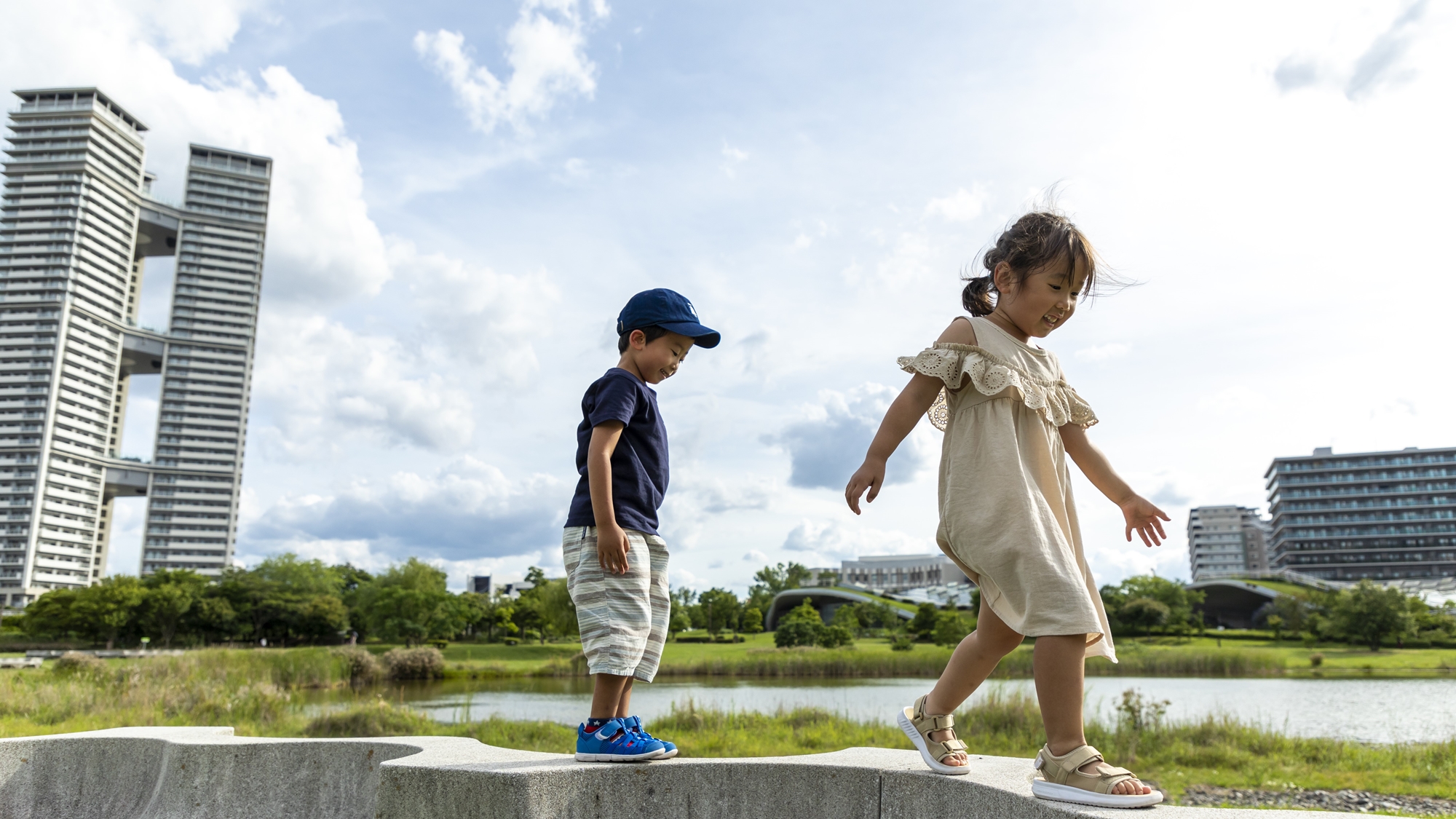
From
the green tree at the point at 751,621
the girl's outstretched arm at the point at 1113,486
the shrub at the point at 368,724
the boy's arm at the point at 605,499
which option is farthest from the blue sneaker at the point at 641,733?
the green tree at the point at 751,621

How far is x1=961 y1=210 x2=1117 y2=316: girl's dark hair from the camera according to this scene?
2.26 m

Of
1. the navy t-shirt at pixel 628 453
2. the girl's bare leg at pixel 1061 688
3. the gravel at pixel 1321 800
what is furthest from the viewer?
the gravel at pixel 1321 800

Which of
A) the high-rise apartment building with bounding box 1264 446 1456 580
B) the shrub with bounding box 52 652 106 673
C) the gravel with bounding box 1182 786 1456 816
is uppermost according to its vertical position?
the high-rise apartment building with bounding box 1264 446 1456 580

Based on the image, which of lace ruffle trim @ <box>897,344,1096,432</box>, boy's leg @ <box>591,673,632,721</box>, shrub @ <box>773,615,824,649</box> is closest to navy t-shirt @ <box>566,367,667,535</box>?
boy's leg @ <box>591,673,632,721</box>

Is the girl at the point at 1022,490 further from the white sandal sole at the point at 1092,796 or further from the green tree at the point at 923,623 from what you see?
the green tree at the point at 923,623

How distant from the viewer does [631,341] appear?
2.75 metres

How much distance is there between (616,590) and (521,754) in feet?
1.97

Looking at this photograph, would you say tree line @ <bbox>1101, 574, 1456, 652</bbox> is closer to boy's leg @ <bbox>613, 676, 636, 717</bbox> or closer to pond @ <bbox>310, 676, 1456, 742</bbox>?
pond @ <bbox>310, 676, 1456, 742</bbox>

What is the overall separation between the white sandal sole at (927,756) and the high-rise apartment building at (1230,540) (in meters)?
158

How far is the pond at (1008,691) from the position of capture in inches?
496

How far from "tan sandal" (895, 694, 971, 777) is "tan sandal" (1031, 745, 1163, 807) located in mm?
302

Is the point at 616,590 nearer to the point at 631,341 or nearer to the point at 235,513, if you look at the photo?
the point at 631,341

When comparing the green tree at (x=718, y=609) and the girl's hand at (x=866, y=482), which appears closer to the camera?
the girl's hand at (x=866, y=482)

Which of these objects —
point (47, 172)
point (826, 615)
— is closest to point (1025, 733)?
point (826, 615)
